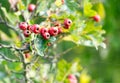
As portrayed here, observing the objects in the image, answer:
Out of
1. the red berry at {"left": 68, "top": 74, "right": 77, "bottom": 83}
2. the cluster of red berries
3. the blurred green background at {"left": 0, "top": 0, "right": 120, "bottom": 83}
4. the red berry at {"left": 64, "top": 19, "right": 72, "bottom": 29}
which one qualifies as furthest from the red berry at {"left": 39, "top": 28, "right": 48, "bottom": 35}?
the blurred green background at {"left": 0, "top": 0, "right": 120, "bottom": 83}

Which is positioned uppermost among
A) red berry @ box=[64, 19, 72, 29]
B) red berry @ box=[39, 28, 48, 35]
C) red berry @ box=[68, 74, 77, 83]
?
red berry @ box=[39, 28, 48, 35]

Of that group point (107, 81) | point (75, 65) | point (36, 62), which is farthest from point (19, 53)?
point (107, 81)

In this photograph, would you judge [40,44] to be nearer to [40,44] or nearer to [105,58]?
[40,44]

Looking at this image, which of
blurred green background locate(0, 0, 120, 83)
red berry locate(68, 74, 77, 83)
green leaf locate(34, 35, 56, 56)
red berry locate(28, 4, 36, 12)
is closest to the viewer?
green leaf locate(34, 35, 56, 56)

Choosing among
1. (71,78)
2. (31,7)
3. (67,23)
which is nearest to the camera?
(67,23)

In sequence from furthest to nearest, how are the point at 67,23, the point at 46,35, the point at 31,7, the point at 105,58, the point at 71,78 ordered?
the point at 105,58 → the point at 71,78 → the point at 31,7 → the point at 67,23 → the point at 46,35

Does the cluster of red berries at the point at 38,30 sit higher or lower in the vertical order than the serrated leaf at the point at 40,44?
higher

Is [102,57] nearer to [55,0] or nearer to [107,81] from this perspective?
[107,81]

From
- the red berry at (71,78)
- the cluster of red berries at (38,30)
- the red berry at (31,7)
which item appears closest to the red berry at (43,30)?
the cluster of red berries at (38,30)

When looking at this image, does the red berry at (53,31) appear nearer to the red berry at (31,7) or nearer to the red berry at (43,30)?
the red berry at (43,30)

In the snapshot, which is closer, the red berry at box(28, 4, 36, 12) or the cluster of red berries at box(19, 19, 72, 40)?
the cluster of red berries at box(19, 19, 72, 40)

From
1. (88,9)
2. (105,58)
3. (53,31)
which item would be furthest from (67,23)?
(105,58)

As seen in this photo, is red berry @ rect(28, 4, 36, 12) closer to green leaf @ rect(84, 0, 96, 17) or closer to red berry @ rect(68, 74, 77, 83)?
green leaf @ rect(84, 0, 96, 17)

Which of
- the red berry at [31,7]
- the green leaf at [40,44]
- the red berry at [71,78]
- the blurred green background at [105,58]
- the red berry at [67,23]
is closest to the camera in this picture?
the green leaf at [40,44]
